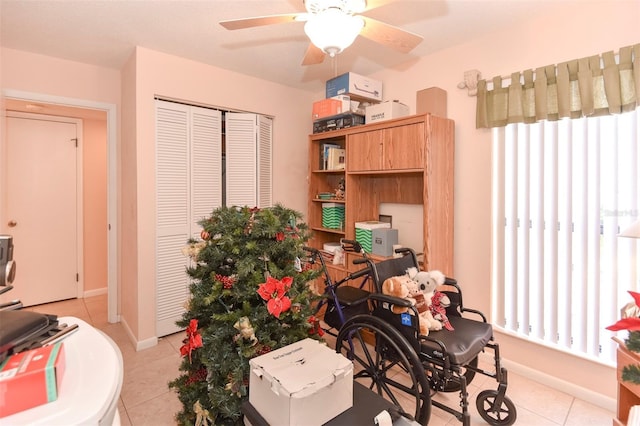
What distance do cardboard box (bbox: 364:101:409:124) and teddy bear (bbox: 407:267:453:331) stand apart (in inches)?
56.3

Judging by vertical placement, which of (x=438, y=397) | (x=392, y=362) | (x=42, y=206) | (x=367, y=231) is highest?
(x=42, y=206)

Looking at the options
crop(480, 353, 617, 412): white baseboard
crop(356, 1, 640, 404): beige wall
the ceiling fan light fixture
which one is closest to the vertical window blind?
crop(356, 1, 640, 404): beige wall

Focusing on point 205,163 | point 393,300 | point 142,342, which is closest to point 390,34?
point 393,300

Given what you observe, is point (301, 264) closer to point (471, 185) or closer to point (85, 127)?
point (471, 185)

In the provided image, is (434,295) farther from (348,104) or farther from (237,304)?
(348,104)

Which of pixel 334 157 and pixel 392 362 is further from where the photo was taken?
pixel 334 157

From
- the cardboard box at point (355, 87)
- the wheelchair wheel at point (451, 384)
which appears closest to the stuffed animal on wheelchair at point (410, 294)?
the wheelchair wheel at point (451, 384)

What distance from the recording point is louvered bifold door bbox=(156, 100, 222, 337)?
2877 mm

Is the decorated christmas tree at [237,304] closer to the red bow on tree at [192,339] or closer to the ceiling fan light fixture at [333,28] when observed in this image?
the red bow on tree at [192,339]

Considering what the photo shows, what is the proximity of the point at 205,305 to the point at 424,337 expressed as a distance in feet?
3.81

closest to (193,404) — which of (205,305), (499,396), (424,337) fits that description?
(205,305)

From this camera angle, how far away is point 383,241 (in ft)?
9.11

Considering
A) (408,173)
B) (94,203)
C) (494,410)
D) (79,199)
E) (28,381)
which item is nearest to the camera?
(28,381)

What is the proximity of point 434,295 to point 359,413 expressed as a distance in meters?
1.03
